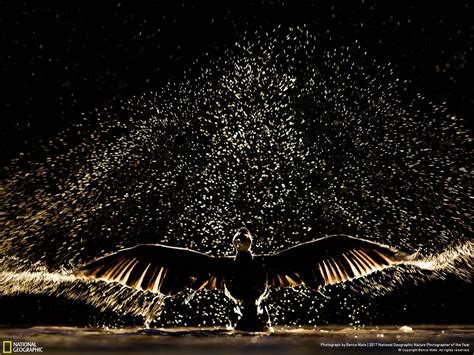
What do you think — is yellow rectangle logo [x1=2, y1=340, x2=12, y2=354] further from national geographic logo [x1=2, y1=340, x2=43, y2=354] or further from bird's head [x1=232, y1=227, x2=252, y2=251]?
bird's head [x1=232, y1=227, x2=252, y2=251]

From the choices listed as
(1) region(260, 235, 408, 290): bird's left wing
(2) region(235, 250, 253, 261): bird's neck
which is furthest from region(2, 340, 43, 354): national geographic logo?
(1) region(260, 235, 408, 290): bird's left wing

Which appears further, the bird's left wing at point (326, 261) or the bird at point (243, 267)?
the bird's left wing at point (326, 261)

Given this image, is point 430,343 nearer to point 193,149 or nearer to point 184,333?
point 184,333

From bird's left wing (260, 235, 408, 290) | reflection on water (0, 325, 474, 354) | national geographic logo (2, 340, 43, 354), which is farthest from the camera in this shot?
bird's left wing (260, 235, 408, 290)

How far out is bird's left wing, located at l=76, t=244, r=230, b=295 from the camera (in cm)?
806

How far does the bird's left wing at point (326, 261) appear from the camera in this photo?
26.7 ft

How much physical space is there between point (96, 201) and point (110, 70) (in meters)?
2.15

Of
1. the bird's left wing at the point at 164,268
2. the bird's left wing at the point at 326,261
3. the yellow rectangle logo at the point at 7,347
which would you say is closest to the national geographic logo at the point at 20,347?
the yellow rectangle logo at the point at 7,347

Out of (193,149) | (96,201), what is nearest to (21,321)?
(96,201)

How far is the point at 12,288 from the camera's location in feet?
23.2

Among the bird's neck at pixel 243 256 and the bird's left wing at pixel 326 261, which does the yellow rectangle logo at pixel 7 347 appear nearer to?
the bird's neck at pixel 243 256

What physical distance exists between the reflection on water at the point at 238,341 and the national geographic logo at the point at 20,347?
7 cm

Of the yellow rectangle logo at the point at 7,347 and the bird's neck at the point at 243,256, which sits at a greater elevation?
the bird's neck at the point at 243,256

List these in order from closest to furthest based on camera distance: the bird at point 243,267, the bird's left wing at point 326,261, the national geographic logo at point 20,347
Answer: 1. the national geographic logo at point 20,347
2. the bird at point 243,267
3. the bird's left wing at point 326,261
